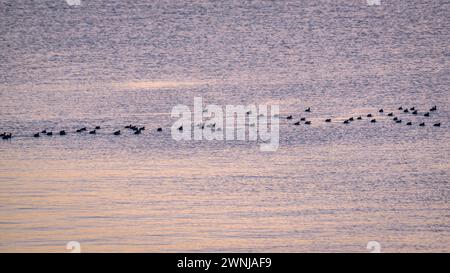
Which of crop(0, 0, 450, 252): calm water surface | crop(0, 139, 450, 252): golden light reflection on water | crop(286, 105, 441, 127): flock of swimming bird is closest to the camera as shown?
crop(0, 139, 450, 252): golden light reflection on water

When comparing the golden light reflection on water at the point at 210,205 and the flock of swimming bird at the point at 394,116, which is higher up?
the flock of swimming bird at the point at 394,116

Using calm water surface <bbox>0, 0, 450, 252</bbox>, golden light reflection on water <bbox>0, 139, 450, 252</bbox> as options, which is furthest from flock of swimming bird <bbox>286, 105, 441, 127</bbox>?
golden light reflection on water <bbox>0, 139, 450, 252</bbox>

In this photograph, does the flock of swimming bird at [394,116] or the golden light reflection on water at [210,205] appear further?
the flock of swimming bird at [394,116]

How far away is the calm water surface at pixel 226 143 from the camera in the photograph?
1091 inches

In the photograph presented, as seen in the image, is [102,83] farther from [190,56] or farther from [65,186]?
[65,186]

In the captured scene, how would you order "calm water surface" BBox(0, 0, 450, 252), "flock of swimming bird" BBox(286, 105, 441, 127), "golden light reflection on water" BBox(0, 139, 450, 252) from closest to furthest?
"golden light reflection on water" BBox(0, 139, 450, 252) < "calm water surface" BBox(0, 0, 450, 252) < "flock of swimming bird" BBox(286, 105, 441, 127)

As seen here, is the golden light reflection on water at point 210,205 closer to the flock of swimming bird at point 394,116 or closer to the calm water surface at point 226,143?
the calm water surface at point 226,143

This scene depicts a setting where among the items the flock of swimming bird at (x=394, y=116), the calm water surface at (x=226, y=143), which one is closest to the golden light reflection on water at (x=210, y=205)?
the calm water surface at (x=226, y=143)

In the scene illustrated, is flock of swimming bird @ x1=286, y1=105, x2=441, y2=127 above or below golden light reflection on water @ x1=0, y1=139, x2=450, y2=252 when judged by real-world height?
above

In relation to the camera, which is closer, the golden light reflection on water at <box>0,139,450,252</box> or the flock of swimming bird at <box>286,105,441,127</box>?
the golden light reflection on water at <box>0,139,450,252</box>

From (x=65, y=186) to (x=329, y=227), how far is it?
833cm

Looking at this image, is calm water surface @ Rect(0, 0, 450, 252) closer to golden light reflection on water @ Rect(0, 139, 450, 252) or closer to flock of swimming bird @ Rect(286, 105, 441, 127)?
golden light reflection on water @ Rect(0, 139, 450, 252)

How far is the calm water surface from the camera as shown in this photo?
90.9 ft

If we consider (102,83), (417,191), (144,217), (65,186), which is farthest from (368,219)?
(102,83)
